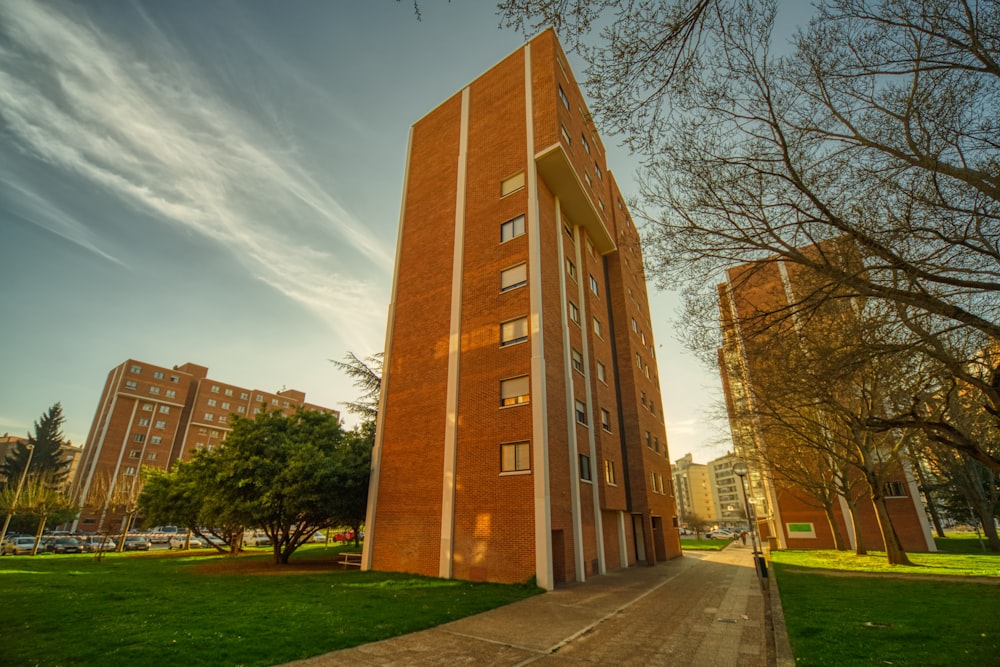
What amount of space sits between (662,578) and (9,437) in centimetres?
13661

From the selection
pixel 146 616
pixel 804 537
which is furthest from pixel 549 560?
pixel 804 537

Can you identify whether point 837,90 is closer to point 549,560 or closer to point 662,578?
point 549,560

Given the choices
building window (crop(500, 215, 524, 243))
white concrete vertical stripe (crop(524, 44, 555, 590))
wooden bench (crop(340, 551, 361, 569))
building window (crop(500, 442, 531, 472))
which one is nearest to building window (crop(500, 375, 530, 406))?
white concrete vertical stripe (crop(524, 44, 555, 590))

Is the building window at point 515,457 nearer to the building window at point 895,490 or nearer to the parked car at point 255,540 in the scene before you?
the building window at point 895,490

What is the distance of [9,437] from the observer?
9544cm

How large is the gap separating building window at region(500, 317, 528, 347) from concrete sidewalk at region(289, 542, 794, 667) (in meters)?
8.92

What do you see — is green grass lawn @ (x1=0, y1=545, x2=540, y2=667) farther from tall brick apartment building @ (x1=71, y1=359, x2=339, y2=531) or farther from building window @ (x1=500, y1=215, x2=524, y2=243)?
tall brick apartment building @ (x1=71, y1=359, x2=339, y2=531)

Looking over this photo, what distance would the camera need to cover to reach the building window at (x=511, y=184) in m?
20.8

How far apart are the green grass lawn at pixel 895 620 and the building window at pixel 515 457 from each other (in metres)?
8.16

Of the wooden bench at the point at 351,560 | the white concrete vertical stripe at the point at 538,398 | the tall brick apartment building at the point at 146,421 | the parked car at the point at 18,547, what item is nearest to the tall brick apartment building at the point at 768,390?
the white concrete vertical stripe at the point at 538,398

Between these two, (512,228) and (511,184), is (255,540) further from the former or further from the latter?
(511,184)

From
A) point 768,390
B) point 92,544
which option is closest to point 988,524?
point 768,390

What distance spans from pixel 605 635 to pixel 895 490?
35854 millimetres

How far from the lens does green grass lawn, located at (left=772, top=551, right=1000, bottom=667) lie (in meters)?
6.13
